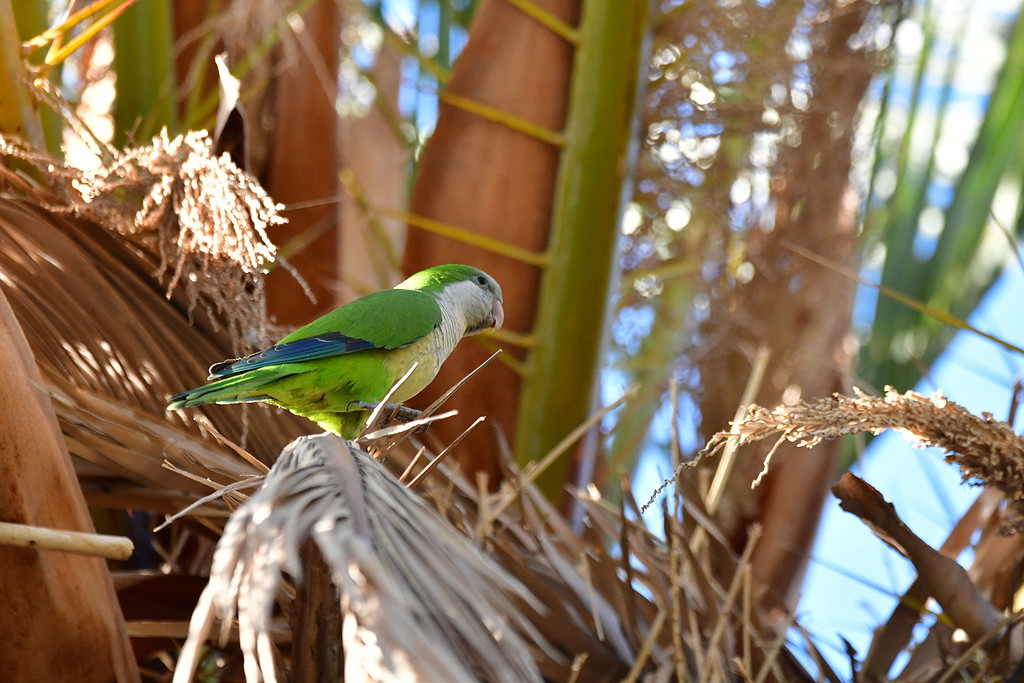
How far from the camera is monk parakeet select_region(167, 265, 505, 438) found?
222cm

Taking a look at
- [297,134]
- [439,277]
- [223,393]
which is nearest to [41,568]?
[223,393]

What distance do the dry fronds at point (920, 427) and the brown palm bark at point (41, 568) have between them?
919 millimetres

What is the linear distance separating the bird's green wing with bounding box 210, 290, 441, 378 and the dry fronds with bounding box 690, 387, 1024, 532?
1052 mm

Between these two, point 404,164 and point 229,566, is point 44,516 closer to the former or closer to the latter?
point 229,566

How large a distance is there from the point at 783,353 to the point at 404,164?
168cm

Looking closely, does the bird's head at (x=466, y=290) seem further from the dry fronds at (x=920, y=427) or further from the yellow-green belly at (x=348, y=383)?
the dry fronds at (x=920, y=427)

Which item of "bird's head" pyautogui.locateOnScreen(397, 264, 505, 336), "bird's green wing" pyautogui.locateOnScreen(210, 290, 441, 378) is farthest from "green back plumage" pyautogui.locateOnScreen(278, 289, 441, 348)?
"bird's head" pyautogui.locateOnScreen(397, 264, 505, 336)

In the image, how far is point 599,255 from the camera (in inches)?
120

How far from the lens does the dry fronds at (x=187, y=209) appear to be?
5.72 feet

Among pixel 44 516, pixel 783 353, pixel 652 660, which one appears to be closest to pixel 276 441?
pixel 44 516

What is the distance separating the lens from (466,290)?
2723mm

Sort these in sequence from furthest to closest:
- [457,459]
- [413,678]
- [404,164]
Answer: [404,164], [457,459], [413,678]

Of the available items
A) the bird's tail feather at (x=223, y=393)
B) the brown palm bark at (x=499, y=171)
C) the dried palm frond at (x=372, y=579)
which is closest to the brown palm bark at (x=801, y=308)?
the brown palm bark at (x=499, y=171)

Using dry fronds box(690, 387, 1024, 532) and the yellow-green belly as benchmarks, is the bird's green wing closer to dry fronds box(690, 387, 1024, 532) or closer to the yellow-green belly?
the yellow-green belly
